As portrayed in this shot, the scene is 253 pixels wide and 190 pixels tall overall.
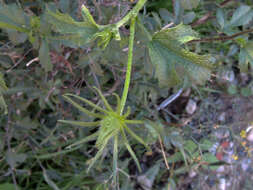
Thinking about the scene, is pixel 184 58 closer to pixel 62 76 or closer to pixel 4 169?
pixel 62 76

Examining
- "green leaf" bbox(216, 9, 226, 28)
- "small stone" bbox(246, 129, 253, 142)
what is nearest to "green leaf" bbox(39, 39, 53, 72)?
"green leaf" bbox(216, 9, 226, 28)

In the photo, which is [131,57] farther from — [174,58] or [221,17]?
[221,17]

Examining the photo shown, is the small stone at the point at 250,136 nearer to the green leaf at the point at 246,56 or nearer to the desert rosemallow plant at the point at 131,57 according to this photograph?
the green leaf at the point at 246,56

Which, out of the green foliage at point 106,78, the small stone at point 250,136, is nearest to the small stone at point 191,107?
the green foliage at point 106,78

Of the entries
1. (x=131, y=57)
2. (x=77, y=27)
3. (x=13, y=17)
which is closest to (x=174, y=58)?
(x=131, y=57)

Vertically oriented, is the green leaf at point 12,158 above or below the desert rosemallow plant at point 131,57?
below

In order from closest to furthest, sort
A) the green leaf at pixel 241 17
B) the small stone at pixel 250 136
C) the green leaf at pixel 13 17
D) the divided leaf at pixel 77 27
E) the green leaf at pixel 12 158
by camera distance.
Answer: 1. the divided leaf at pixel 77 27
2. the green leaf at pixel 13 17
3. the green leaf at pixel 241 17
4. the green leaf at pixel 12 158
5. the small stone at pixel 250 136

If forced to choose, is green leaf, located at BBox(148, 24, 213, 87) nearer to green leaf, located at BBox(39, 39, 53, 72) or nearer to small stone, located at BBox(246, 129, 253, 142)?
green leaf, located at BBox(39, 39, 53, 72)
